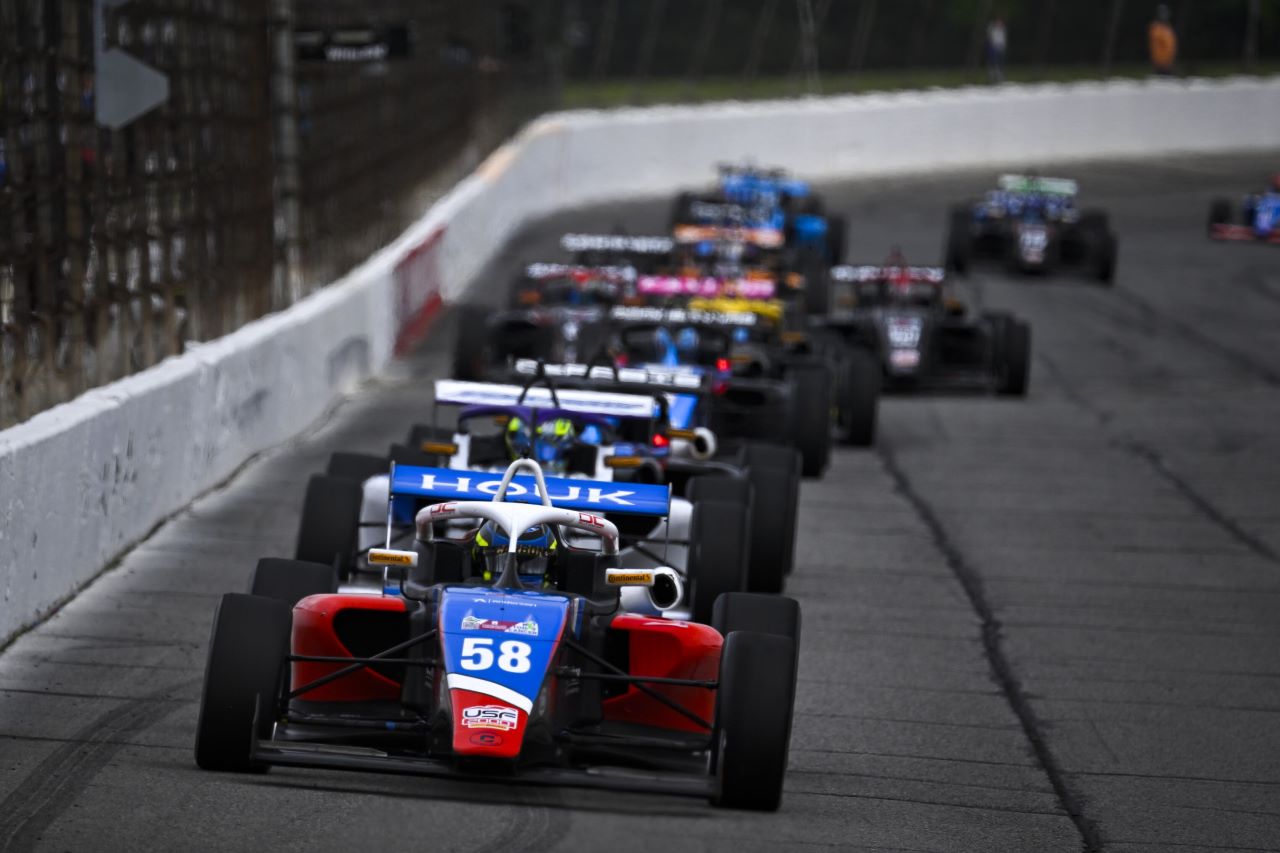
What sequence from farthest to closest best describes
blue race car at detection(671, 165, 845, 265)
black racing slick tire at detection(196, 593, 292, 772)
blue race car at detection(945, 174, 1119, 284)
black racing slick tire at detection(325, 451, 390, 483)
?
blue race car at detection(945, 174, 1119, 284) < blue race car at detection(671, 165, 845, 265) < black racing slick tire at detection(325, 451, 390, 483) < black racing slick tire at detection(196, 593, 292, 772)

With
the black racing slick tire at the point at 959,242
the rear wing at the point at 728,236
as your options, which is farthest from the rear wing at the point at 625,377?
the black racing slick tire at the point at 959,242

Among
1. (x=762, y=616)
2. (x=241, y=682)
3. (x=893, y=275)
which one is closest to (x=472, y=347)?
(x=893, y=275)

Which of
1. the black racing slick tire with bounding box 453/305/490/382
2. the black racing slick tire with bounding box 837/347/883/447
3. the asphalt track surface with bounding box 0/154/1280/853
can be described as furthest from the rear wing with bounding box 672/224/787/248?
the black racing slick tire with bounding box 837/347/883/447

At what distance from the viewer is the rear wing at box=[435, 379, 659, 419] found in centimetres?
1157

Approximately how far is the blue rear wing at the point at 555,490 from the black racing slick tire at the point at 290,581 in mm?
871

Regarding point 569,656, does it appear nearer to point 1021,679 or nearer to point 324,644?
point 324,644

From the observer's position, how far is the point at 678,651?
8109 mm

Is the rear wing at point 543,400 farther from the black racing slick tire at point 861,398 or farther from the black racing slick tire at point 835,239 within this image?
the black racing slick tire at point 835,239

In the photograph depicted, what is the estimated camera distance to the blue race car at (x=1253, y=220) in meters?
34.9

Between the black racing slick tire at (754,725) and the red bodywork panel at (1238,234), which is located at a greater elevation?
the black racing slick tire at (754,725)

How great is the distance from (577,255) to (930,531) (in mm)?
10446

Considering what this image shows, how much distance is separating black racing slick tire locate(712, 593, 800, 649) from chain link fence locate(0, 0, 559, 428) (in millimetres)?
4512

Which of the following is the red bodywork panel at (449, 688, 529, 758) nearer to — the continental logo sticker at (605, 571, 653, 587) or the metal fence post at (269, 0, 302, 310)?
the continental logo sticker at (605, 571, 653, 587)

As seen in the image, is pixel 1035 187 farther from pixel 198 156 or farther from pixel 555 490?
pixel 555 490
